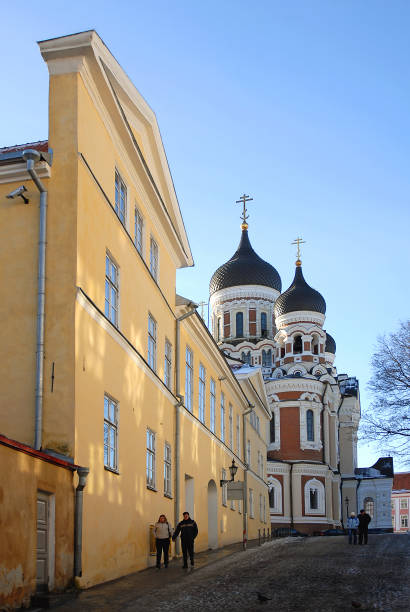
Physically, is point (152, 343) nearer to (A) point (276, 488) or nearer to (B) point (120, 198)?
(B) point (120, 198)

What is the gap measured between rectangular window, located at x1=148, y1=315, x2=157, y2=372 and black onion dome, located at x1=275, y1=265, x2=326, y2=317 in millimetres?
48429

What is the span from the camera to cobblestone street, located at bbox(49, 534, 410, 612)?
11953 millimetres

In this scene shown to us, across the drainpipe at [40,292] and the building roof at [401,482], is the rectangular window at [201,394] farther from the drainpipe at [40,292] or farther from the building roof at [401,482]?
the building roof at [401,482]

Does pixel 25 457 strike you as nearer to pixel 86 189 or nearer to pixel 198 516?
pixel 86 189

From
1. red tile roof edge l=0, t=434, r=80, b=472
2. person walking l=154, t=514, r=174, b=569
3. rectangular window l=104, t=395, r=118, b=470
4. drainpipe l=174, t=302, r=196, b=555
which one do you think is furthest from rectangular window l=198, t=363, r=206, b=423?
red tile roof edge l=0, t=434, r=80, b=472

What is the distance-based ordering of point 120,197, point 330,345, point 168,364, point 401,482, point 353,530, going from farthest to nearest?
Result: point 401,482
point 330,345
point 353,530
point 168,364
point 120,197

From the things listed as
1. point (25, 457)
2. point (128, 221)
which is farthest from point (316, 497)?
point (25, 457)

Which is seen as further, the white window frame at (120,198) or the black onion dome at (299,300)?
the black onion dome at (299,300)

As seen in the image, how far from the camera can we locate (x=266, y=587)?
46.6ft

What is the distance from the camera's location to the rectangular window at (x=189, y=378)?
24.7 m

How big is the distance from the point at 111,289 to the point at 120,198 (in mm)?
2204

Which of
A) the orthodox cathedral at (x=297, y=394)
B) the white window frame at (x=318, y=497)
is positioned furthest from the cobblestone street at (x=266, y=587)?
the white window frame at (x=318, y=497)

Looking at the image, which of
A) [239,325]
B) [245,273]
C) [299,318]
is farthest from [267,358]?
[245,273]

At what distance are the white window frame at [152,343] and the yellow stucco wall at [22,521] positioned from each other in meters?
7.34
